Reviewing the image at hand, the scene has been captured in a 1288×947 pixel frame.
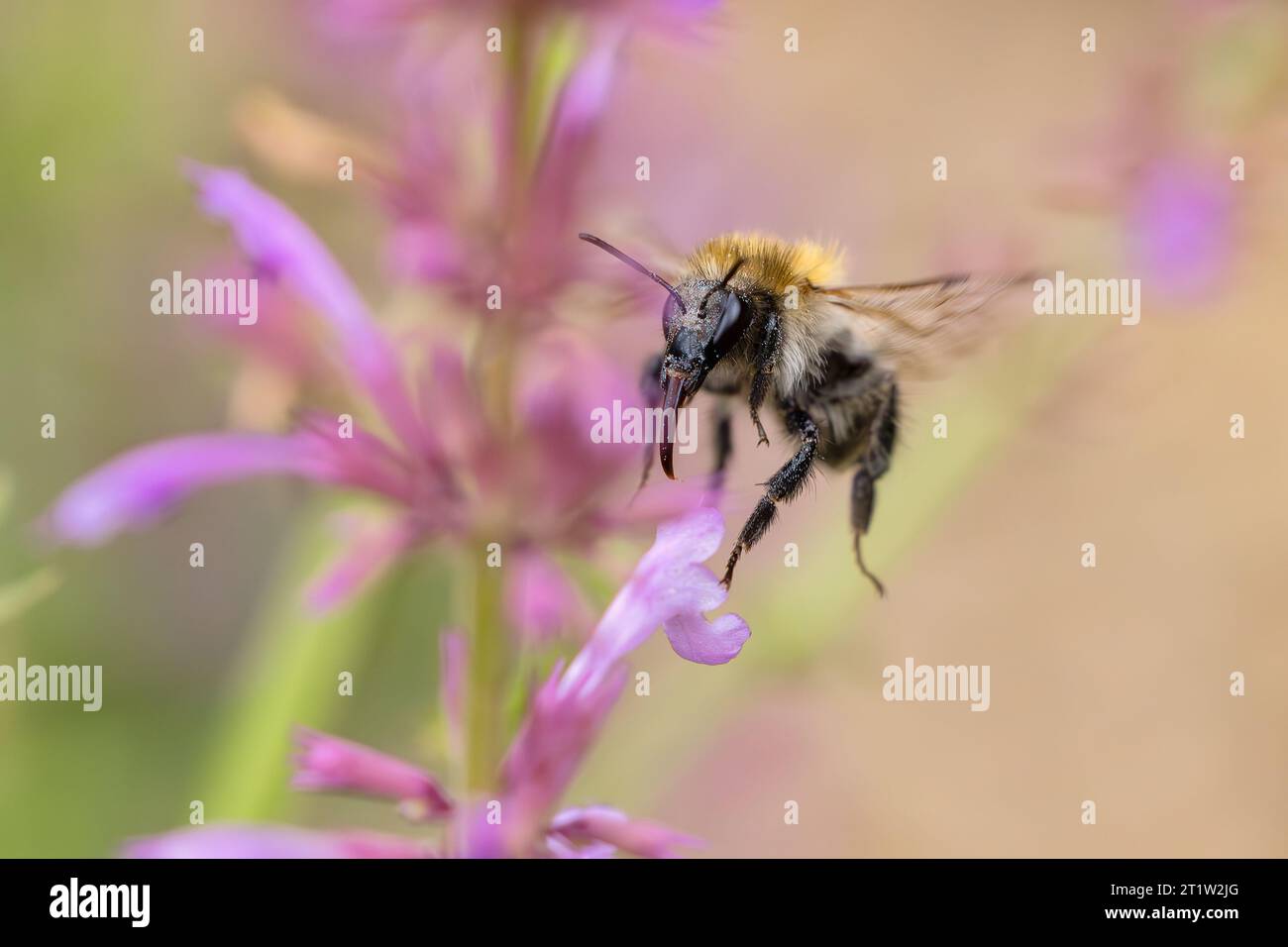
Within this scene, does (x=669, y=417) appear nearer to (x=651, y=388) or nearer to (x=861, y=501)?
(x=651, y=388)

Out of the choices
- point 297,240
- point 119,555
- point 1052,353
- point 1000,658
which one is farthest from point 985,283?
point 1000,658

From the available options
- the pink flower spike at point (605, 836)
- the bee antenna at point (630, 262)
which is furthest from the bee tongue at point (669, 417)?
the pink flower spike at point (605, 836)

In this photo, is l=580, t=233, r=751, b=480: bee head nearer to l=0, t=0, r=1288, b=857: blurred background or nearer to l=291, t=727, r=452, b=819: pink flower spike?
l=0, t=0, r=1288, b=857: blurred background
